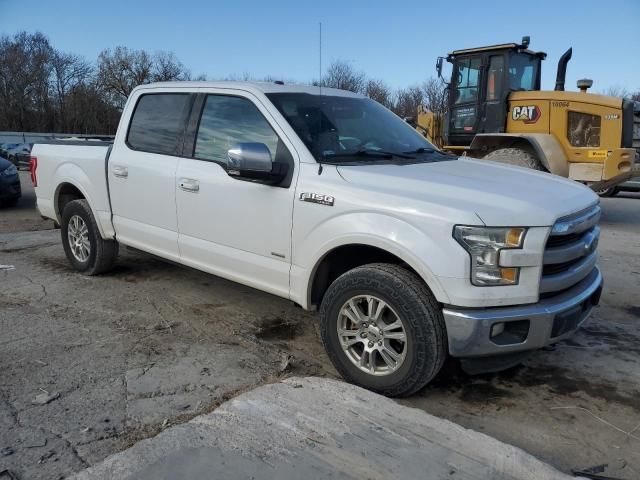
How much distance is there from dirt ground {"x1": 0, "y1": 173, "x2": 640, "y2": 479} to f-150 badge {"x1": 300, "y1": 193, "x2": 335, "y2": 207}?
1.17m

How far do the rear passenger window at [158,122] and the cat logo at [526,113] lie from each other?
7382 mm

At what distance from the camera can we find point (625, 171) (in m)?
9.60

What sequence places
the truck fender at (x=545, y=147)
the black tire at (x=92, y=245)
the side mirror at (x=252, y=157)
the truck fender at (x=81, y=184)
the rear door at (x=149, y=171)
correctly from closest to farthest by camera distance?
the side mirror at (x=252, y=157), the rear door at (x=149, y=171), the truck fender at (x=81, y=184), the black tire at (x=92, y=245), the truck fender at (x=545, y=147)

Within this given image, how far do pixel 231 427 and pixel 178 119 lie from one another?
291 cm

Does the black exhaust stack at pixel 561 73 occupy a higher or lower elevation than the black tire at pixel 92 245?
higher

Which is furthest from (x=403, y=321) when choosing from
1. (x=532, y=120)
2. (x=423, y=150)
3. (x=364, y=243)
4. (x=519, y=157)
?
(x=532, y=120)

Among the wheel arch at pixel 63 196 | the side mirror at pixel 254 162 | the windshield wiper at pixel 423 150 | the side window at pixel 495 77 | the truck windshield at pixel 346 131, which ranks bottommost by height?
the wheel arch at pixel 63 196

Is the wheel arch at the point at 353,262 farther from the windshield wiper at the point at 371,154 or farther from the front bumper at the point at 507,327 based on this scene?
the windshield wiper at the point at 371,154

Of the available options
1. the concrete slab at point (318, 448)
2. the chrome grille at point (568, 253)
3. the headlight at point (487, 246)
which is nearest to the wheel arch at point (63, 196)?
the concrete slab at point (318, 448)

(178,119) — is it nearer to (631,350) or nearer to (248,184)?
(248,184)

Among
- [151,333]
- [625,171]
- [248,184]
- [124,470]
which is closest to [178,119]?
[248,184]

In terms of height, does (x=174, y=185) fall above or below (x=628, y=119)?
below

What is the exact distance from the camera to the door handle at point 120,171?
5.10 metres

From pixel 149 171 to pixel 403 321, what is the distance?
109 inches
